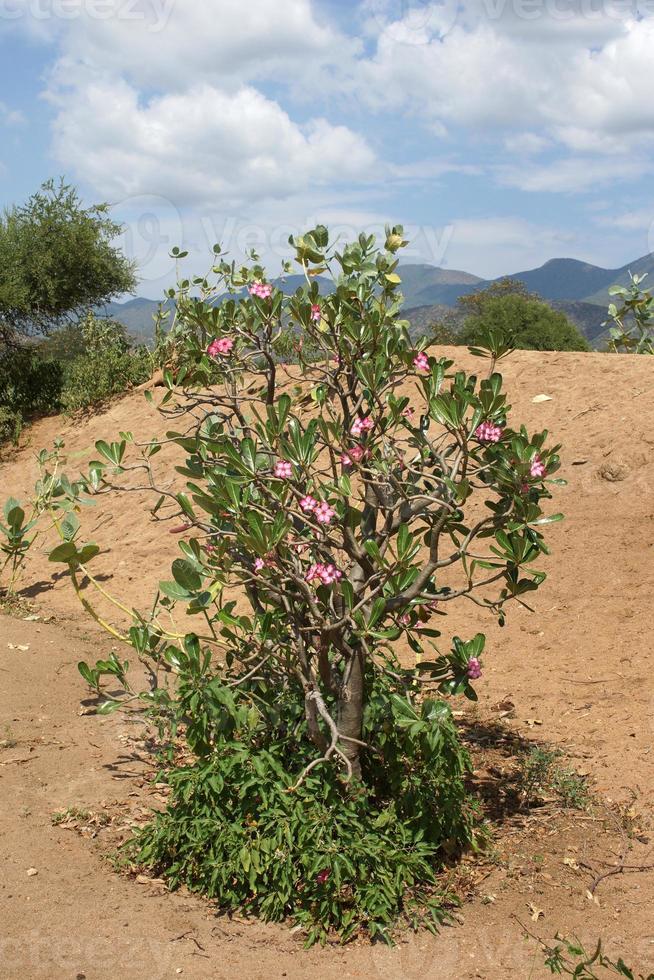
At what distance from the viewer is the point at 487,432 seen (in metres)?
3.19

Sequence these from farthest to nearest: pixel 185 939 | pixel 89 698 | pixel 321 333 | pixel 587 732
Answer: pixel 89 698 → pixel 587 732 → pixel 321 333 → pixel 185 939

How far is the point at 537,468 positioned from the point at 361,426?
2.35ft

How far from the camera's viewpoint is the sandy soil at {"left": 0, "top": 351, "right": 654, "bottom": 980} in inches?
118

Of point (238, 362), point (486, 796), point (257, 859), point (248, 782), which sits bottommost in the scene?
point (486, 796)

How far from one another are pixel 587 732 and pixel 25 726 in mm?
2877

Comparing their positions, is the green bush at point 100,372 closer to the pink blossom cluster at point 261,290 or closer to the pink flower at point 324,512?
the pink blossom cluster at point 261,290

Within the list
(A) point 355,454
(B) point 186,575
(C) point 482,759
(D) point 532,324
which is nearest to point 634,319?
(C) point 482,759

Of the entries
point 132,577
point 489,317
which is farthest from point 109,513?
point 489,317

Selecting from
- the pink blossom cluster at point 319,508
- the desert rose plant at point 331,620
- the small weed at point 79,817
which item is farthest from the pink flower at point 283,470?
the small weed at point 79,817

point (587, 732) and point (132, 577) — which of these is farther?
point (132, 577)

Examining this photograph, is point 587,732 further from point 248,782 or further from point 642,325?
point 642,325

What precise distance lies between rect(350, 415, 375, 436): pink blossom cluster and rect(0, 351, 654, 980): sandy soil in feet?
5.72

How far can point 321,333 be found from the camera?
3.79m

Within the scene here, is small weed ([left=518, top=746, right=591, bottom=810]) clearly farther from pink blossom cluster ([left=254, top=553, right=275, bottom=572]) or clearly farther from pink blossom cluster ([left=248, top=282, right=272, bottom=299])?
pink blossom cluster ([left=248, top=282, right=272, bottom=299])
